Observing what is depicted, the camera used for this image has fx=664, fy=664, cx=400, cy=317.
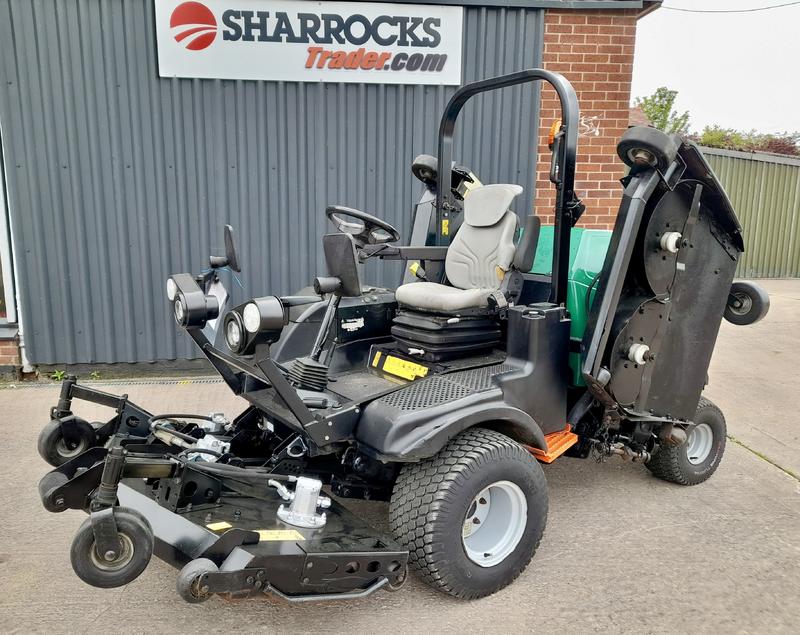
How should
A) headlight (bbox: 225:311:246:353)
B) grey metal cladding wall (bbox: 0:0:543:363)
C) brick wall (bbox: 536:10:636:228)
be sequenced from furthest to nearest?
1. brick wall (bbox: 536:10:636:228)
2. grey metal cladding wall (bbox: 0:0:543:363)
3. headlight (bbox: 225:311:246:353)

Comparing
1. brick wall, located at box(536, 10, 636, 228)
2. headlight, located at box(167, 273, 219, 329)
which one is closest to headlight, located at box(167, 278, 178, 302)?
headlight, located at box(167, 273, 219, 329)

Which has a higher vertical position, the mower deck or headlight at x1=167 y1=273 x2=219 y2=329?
headlight at x1=167 y1=273 x2=219 y2=329

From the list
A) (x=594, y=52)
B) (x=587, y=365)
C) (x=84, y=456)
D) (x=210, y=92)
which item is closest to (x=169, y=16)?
(x=210, y=92)

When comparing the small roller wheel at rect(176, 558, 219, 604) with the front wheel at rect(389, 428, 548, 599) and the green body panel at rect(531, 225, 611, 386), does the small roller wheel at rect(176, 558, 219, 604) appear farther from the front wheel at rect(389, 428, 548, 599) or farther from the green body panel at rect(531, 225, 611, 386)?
the green body panel at rect(531, 225, 611, 386)

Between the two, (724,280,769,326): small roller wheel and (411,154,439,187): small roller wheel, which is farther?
(411,154,439,187): small roller wheel

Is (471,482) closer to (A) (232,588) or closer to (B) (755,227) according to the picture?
(A) (232,588)

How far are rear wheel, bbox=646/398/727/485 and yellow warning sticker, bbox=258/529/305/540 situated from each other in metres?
2.25

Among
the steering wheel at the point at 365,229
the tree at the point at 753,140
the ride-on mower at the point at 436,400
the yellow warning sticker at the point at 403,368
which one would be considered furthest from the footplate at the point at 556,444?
the tree at the point at 753,140

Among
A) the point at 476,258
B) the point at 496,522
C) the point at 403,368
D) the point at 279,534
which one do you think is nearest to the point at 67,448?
the point at 279,534

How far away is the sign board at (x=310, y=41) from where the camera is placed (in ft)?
17.4

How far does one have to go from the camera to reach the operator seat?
314cm

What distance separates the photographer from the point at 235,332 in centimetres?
242

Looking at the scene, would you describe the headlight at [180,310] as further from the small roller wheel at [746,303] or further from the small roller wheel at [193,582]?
the small roller wheel at [746,303]

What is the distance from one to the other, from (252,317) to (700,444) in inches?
113
